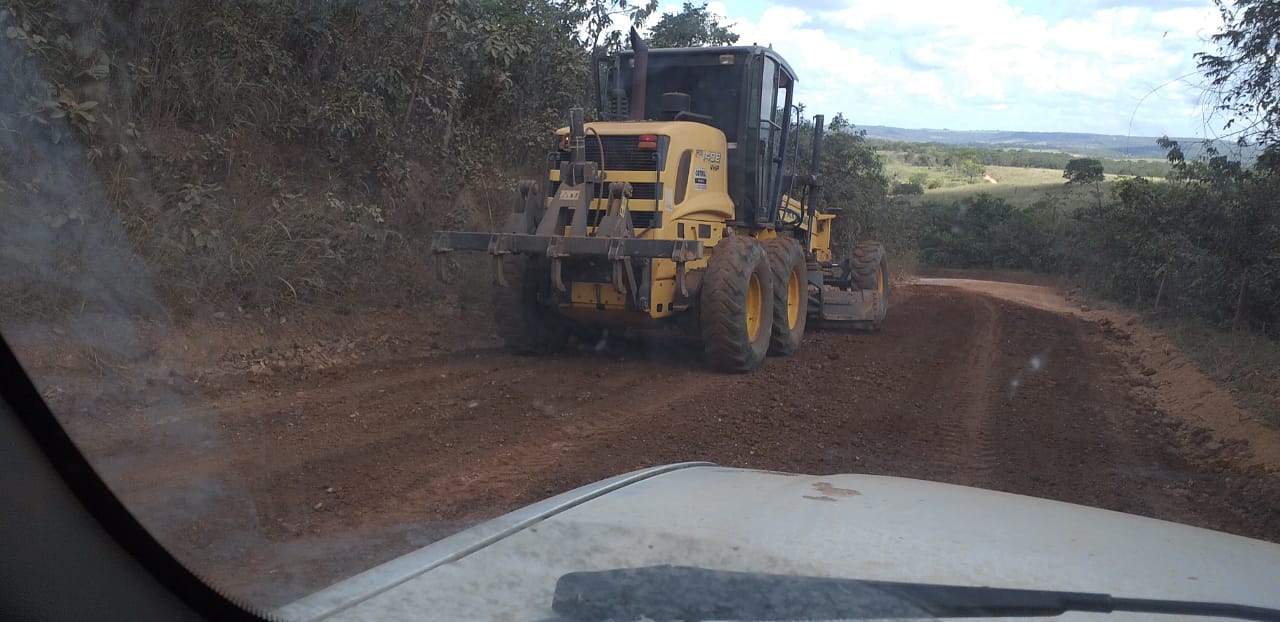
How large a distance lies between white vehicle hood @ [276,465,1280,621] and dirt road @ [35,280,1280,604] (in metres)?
1.65

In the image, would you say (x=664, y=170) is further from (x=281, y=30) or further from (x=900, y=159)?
(x=900, y=159)

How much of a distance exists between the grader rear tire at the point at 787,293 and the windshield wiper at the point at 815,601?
8.40 meters

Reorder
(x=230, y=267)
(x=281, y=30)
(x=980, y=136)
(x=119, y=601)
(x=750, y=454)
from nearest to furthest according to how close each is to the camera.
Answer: (x=119, y=601) → (x=750, y=454) → (x=230, y=267) → (x=281, y=30) → (x=980, y=136)

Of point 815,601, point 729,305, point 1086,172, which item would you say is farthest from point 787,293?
point 1086,172

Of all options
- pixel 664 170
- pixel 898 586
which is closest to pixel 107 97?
pixel 664 170

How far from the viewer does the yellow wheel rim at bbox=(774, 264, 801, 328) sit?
11.9m

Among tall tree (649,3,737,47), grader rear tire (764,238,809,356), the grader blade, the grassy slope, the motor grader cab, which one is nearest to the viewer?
the motor grader cab

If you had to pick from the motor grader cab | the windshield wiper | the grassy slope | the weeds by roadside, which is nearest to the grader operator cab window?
the motor grader cab

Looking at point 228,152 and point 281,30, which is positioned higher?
point 281,30

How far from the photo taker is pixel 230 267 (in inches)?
384

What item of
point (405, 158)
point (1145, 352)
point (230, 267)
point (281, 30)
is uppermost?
point (281, 30)

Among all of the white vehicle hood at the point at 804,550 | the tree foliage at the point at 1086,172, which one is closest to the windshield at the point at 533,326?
the white vehicle hood at the point at 804,550

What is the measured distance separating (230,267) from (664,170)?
4108mm

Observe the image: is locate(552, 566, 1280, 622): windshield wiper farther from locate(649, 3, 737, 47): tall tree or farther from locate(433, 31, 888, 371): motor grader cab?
locate(649, 3, 737, 47): tall tree
